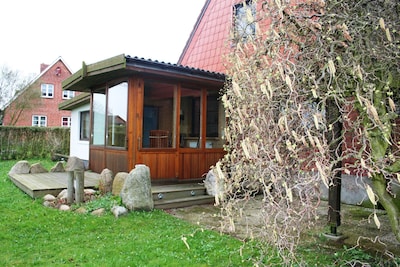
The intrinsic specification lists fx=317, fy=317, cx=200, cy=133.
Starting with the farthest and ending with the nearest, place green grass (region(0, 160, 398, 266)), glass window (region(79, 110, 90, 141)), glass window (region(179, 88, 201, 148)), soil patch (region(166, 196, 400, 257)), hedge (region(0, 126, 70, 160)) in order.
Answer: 1. hedge (region(0, 126, 70, 160))
2. glass window (region(79, 110, 90, 141))
3. glass window (region(179, 88, 201, 148))
4. soil patch (region(166, 196, 400, 257))
5. green grass (region(0, 160, 398, 266))

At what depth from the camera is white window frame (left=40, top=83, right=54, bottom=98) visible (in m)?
24.8

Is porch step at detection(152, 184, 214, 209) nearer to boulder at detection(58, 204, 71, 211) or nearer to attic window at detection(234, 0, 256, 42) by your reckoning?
boulder at detection(58, 204, 71, 211)

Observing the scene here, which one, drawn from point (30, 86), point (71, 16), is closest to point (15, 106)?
point (30, 86)

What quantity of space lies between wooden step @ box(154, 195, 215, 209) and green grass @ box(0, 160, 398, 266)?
0.57 m

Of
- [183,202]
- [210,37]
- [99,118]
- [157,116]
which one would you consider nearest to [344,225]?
[183,202]

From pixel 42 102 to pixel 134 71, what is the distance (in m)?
20.9

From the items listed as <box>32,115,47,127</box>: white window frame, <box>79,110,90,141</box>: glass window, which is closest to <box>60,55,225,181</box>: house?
<box>79,110,90,141</box>: glass window

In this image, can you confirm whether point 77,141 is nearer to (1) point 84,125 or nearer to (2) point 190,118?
(1) point 84,125

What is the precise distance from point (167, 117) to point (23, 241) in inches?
159

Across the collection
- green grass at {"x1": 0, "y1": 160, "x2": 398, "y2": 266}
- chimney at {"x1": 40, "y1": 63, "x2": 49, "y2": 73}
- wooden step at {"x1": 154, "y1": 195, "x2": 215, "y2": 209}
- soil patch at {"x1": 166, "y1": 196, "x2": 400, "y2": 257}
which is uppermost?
chimney at {"x1": 40, "y1": 63, "x2": 49, "y2": 73}

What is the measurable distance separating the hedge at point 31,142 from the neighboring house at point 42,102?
6.89 meters

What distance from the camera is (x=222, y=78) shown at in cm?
761

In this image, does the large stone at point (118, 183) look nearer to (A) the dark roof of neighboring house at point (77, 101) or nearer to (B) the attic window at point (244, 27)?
(B) the attic window at point (244, 27)

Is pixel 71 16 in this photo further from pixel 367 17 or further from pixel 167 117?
pixel 367 17
